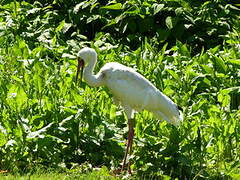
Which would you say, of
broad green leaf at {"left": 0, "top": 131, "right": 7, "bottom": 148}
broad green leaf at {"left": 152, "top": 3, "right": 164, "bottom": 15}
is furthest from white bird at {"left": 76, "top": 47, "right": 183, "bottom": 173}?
broad green leaf at {"left": 152, "top": 3, "right": 164, "bottom": 15}

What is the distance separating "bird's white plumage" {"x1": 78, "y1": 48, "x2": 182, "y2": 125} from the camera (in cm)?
596

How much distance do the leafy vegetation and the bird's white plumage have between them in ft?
0.56

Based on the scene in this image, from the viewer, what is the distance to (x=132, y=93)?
19.8 ft

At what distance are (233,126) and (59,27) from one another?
399 cm

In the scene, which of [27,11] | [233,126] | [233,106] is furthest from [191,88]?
[27,11]

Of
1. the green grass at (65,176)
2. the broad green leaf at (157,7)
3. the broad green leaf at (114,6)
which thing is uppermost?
the broad green leaf at (157,7)

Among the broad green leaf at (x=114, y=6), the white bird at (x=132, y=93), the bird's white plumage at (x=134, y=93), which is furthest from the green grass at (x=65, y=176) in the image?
the broad green leaf at (x=114, y=6)

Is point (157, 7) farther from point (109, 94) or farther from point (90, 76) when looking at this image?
point (90, 76)

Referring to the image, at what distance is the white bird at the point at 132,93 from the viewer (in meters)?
5.96

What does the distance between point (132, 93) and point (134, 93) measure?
2 centimetres

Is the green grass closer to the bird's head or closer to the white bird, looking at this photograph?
the white bird

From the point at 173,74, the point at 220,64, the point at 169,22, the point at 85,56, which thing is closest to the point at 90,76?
the point at 85,56

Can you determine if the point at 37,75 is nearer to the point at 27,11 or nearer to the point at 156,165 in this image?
the point at 156,165

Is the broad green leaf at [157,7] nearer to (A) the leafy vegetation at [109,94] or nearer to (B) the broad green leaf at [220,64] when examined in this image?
(A) the leafy vegetation at [109,94]
